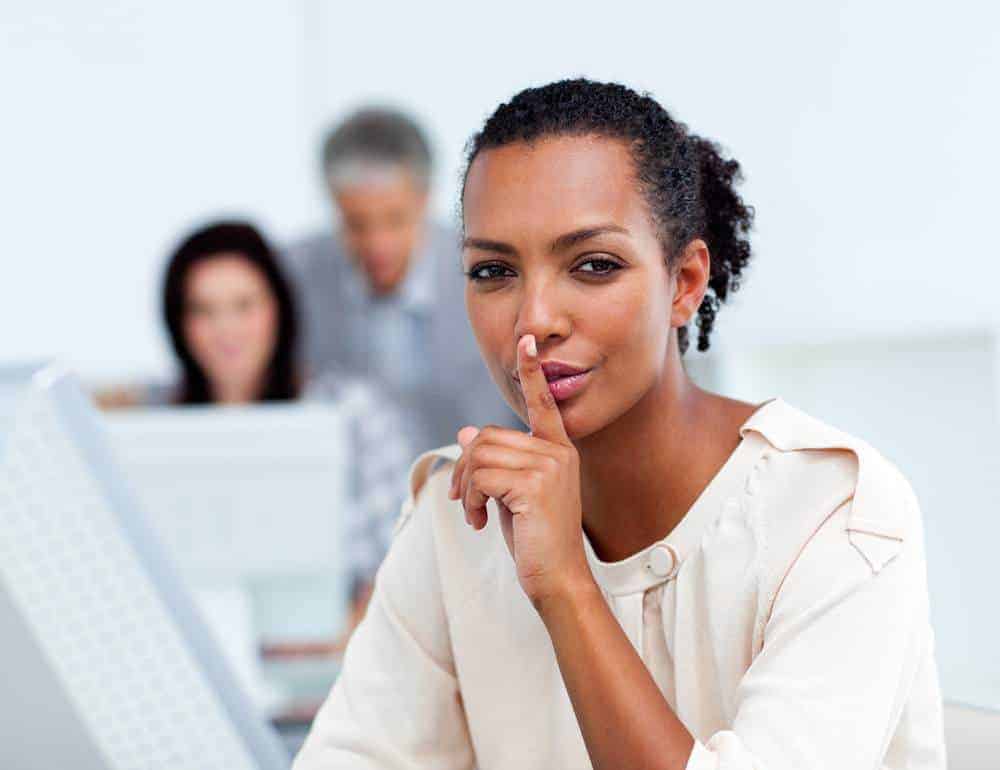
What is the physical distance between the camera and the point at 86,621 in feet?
3.33

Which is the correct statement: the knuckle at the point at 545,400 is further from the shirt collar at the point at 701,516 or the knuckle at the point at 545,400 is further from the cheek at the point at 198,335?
the cheek at the point at 198,335

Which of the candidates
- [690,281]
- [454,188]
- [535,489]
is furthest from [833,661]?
[454,188]

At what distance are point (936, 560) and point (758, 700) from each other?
2.09 meters

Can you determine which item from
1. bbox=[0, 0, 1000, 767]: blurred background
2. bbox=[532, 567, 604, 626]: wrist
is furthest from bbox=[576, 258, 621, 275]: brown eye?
bbox=[0, 0, 1000, 767]: blurred background

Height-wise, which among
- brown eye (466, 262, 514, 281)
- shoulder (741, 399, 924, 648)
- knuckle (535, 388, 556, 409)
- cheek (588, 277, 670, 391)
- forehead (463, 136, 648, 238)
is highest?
forehead (463, 136, 648, 238)

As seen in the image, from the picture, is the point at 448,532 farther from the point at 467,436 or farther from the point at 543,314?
the point at 543,314

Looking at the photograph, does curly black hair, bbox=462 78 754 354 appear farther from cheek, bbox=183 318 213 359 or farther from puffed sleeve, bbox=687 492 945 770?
cheek, bbox=183 318 213 359

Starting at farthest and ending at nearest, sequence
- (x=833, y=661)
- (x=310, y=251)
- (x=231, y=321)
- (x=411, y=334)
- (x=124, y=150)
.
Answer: (x=124, y=150) < (x=310, y=251) < (x=411, y=334) < (x=231, y=321) < (x=833, y=661)

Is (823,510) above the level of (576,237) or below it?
below

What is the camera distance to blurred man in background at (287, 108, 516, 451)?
12.0 feet

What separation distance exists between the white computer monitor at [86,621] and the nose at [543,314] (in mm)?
358

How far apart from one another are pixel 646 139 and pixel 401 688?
520 mm

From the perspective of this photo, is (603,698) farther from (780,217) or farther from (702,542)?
(780,217)

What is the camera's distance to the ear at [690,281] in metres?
1.07
